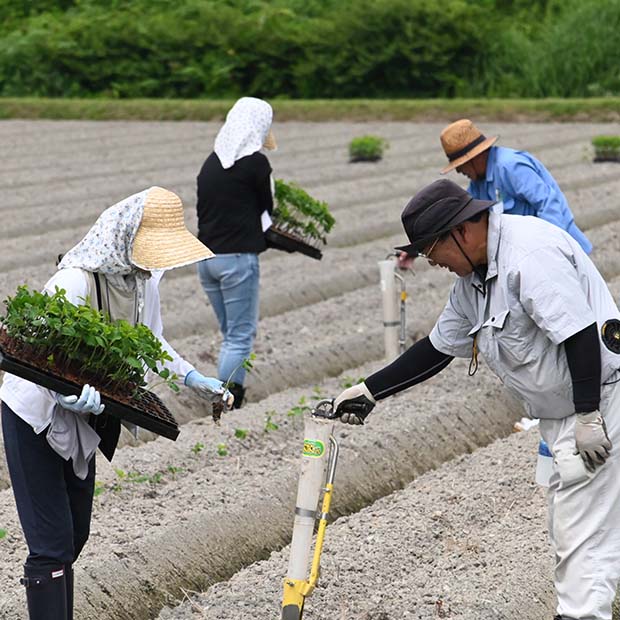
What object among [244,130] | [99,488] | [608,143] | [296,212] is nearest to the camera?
[99,488]

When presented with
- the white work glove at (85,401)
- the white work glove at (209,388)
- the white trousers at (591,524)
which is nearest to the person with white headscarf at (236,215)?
the white work glove at (209,388)

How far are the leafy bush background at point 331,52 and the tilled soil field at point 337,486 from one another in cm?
1246

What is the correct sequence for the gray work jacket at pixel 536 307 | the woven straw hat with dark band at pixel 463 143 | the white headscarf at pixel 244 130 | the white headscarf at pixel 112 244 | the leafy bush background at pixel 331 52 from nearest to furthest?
the gray work jacket at pixel 536 307 < the white headscarf at pixel 112 244 < the woven straw hat with dark band at pixel 463 143 < the white headscarf at pixel 244 130 < the leafy bush background at pixel 331 52

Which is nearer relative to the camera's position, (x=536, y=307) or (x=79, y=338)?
(x=536, y=307)

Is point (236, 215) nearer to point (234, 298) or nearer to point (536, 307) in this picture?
point (234, 298)

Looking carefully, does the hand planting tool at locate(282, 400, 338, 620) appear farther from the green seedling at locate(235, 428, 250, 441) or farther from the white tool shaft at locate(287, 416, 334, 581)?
the green seedling at locate(235, 428, 250, 441)

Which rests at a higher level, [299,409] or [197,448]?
[197,448]

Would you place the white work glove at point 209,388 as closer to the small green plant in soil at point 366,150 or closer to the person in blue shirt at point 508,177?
the person in blue shirt at point 508,177

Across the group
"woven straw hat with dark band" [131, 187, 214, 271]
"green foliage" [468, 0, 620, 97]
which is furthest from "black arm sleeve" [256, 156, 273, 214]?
"green foliage" [468, 0, 620, 97]

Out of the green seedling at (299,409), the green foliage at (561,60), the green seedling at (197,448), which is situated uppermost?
the green seedling at (197,448)

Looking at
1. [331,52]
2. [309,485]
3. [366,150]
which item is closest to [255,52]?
[331,52]

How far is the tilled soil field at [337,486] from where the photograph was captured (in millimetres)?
4629

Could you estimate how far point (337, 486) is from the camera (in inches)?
227

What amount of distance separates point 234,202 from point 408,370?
96.9 inches
